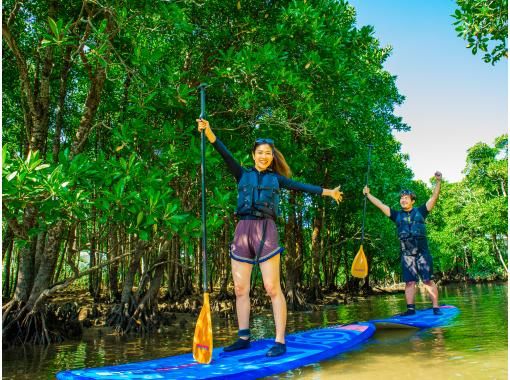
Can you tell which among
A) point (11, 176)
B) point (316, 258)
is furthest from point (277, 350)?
point (316, 258)

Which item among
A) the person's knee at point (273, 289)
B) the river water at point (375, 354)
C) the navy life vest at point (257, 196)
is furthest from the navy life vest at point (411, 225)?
the person's knee at point (273, 289)

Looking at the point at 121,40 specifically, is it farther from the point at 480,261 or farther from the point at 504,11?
the point at 480,261

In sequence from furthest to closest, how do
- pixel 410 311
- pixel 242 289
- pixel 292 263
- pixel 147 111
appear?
pixel 292 263 < pixel 147 111 < pixel 410 311 < pixel 242 289

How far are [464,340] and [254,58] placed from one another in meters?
4.17

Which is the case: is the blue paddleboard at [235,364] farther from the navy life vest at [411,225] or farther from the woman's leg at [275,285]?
the navy life vest at [411,225]

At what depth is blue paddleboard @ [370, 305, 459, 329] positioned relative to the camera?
248 inches

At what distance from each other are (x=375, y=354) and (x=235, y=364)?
155cm

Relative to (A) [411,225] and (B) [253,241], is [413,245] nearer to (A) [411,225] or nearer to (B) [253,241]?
(A) [411,225]

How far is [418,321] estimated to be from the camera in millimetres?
6523

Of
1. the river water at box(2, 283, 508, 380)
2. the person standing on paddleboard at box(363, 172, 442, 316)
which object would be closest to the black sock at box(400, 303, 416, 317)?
the person standing on paddleboard at box(363, 172, 442, 316)

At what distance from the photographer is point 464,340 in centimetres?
520

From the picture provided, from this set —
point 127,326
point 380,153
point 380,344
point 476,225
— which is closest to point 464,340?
point 380,344

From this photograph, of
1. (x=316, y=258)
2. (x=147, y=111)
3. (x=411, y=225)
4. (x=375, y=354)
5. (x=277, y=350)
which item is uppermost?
(x=147, y=111)

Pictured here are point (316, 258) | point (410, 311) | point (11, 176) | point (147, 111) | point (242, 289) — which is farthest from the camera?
point (316, 258)
